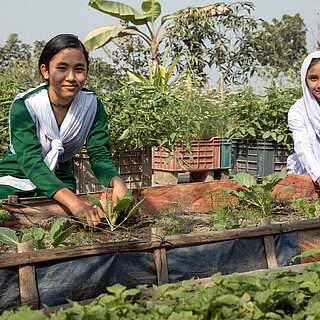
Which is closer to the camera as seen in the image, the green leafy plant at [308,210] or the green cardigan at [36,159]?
the green cardigan at [36,159]

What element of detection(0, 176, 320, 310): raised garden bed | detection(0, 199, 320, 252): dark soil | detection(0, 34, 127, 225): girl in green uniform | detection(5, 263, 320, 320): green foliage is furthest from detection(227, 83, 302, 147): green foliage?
detection(5, 263, 320, 320): green foliage

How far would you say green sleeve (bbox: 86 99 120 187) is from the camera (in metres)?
2.95

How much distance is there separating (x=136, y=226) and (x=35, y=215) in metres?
0.61

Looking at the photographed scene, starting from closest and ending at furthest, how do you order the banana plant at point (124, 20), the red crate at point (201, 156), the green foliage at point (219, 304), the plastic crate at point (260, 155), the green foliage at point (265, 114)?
1. the green foliage at point (219, 304)
2. the green foliage at point (265, 114)
3. the plastic crate at point (260, 155)
4. the red crate at point (201, 156)
5. the banana plant at point (124, 20)

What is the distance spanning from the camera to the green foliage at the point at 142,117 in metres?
4.68

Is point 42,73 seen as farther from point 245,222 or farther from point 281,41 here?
point 281,41

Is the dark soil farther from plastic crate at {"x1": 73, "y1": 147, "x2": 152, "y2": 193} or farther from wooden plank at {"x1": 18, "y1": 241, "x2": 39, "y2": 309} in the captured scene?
plastic crate at {"x1": 73, "y1": 147, "x2": 152, "y2": 193}

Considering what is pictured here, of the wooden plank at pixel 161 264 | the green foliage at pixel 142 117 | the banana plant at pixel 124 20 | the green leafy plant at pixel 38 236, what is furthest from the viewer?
the banana plant at pixel 124 20

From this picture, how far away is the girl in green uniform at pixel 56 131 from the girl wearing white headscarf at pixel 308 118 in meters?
1.76

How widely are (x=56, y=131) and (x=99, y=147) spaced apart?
317 mm

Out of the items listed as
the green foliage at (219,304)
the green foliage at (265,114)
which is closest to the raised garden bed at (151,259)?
the green foliage at (219,304)

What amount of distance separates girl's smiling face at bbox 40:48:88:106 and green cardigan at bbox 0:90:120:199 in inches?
9.9

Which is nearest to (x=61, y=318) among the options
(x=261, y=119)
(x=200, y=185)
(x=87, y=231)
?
(x=87, y=231)

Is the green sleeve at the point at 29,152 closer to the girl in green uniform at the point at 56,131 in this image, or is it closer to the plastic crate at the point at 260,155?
the girl in green uniform at the point at 56,131
